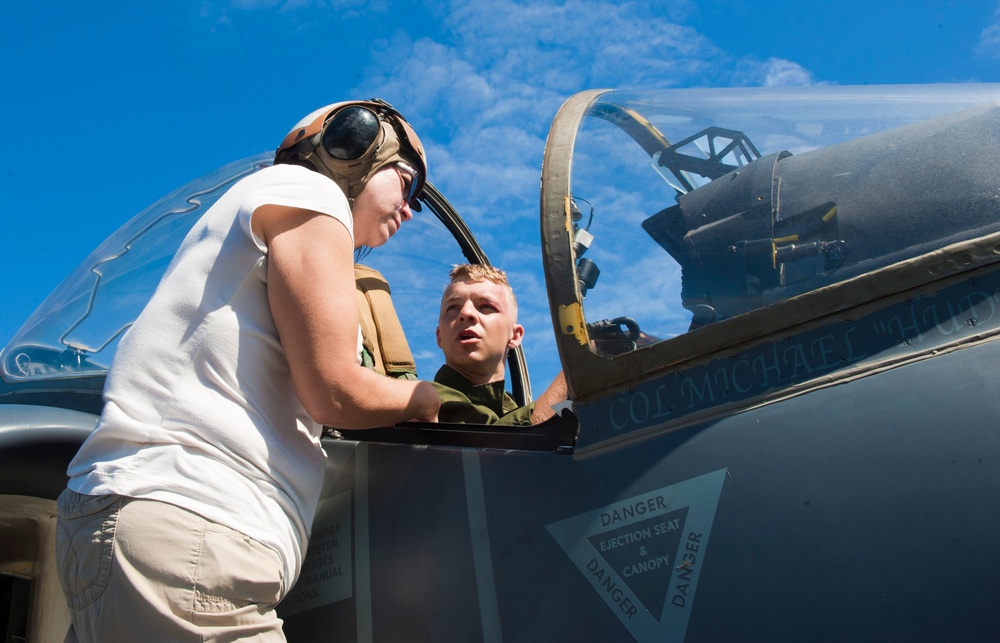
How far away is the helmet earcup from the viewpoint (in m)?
2.21

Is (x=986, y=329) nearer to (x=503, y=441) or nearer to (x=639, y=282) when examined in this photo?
(x=639, y=282)

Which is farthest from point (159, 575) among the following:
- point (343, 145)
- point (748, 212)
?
point (748, 212)

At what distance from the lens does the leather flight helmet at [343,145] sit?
222 centimetres

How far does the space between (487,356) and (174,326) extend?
1.43m

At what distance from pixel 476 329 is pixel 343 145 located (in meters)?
1.05

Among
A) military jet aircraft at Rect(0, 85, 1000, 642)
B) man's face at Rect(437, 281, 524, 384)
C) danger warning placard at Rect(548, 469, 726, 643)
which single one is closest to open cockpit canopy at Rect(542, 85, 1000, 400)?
military jet aircraft at Rect(0, 85, 1000, 642)

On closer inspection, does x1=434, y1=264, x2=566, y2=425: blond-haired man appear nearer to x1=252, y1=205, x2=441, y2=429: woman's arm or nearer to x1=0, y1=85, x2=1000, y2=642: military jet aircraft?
x1=0, y1=85, x2=1000, y2=642: military jet aircraft

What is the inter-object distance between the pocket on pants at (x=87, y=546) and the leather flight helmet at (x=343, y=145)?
3.19 feet

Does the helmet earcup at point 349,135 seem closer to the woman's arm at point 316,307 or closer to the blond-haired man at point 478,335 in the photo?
the woman's arm at point 316,307

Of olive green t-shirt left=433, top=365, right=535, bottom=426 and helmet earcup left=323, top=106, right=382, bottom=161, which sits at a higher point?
helmet earcup left=323, top=106, right=382, bottom=161

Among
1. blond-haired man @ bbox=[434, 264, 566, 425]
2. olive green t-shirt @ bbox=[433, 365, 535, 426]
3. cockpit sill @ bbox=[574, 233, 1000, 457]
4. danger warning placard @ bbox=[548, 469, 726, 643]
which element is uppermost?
blond-haired man @ bbox=[434, 264, 566, 425]

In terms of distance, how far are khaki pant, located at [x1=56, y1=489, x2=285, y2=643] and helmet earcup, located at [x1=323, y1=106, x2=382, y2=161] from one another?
1001 millimetres

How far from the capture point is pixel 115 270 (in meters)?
3.48

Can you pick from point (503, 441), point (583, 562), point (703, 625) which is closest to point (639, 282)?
point (503, 441)
